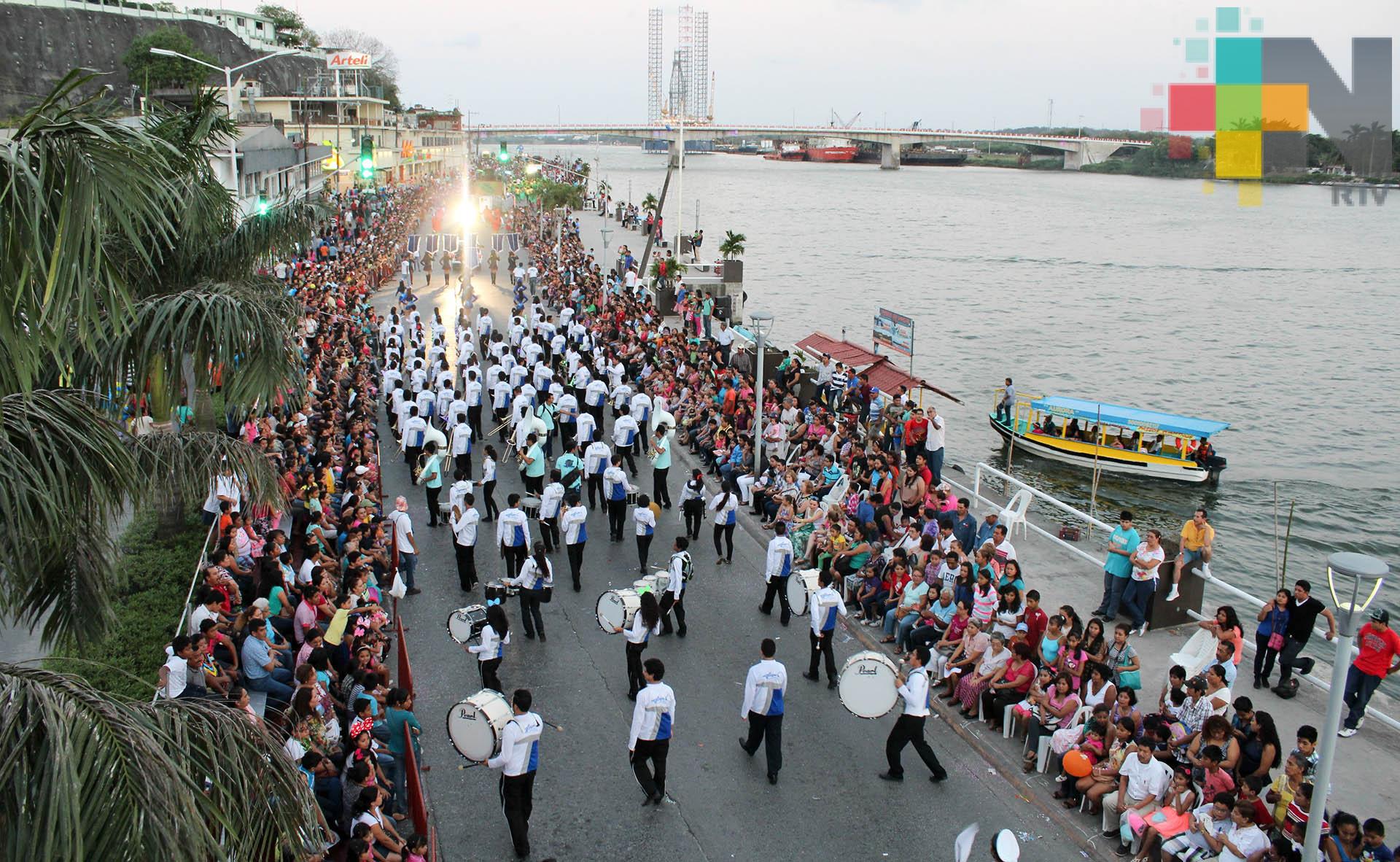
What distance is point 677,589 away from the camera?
11.7 meters

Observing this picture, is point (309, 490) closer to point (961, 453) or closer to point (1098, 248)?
point (961, 453)

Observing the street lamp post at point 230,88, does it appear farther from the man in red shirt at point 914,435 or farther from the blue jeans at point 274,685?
the man in red shirt at point 914,435

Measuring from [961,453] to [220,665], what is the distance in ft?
80.0

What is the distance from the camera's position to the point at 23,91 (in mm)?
64875

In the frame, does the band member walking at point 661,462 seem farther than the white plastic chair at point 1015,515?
Yes

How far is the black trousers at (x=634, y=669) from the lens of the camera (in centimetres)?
1048

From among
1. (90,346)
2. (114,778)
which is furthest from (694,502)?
(114,778)

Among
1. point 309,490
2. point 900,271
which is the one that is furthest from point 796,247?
point 309,490

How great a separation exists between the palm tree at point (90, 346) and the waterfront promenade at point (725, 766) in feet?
10.7

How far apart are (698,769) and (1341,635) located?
5231 millimetres

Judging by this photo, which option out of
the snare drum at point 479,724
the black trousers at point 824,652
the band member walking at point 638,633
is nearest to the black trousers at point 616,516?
the band member walking at point 638,633

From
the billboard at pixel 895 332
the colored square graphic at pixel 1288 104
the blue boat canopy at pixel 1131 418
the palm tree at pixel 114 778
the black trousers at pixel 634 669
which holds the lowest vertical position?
the black trousers at pixel 634 669

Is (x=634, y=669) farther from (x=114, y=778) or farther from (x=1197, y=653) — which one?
(x=114, y=778)

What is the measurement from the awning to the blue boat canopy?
13.9 feet
